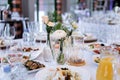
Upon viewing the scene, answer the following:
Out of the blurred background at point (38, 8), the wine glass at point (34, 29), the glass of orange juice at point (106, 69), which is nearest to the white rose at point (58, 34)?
the glass of orange juice at point (106, 69)

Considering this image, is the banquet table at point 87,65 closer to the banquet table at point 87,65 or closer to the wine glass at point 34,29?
the banquet table at point 87,65

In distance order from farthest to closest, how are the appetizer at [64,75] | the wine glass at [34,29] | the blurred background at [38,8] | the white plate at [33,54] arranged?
the blurred background at [38,8]
the wine glass at [34,29]
the white plate at [33,54]
the appetizer at [64,75]

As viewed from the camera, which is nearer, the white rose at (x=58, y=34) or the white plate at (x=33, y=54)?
the white rose at (x=58, y=34)

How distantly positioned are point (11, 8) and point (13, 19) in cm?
71

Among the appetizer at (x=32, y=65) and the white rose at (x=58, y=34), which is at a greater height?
the white rose at (x=58, y=34)

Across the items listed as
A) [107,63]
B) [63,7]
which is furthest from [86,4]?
[107,63]

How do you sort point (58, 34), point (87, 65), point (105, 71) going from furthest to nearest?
point (87, 65) → point (58, 34) → point (105, 71)

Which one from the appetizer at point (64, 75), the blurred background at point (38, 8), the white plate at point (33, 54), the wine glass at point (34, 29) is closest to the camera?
the appetizer at point (64, 75)

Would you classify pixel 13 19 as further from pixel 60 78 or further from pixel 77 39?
pixel 60 78

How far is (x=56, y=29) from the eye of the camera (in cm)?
146

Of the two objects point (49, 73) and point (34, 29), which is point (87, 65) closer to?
point (49, 73)

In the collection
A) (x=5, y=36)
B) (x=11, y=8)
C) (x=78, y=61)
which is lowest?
(x=78, y=61)

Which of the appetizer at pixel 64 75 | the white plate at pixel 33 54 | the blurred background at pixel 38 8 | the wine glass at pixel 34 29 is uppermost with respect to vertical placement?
the blurred background at pixel 38 8

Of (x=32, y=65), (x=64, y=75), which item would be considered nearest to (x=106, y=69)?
(x=64, y=75)
